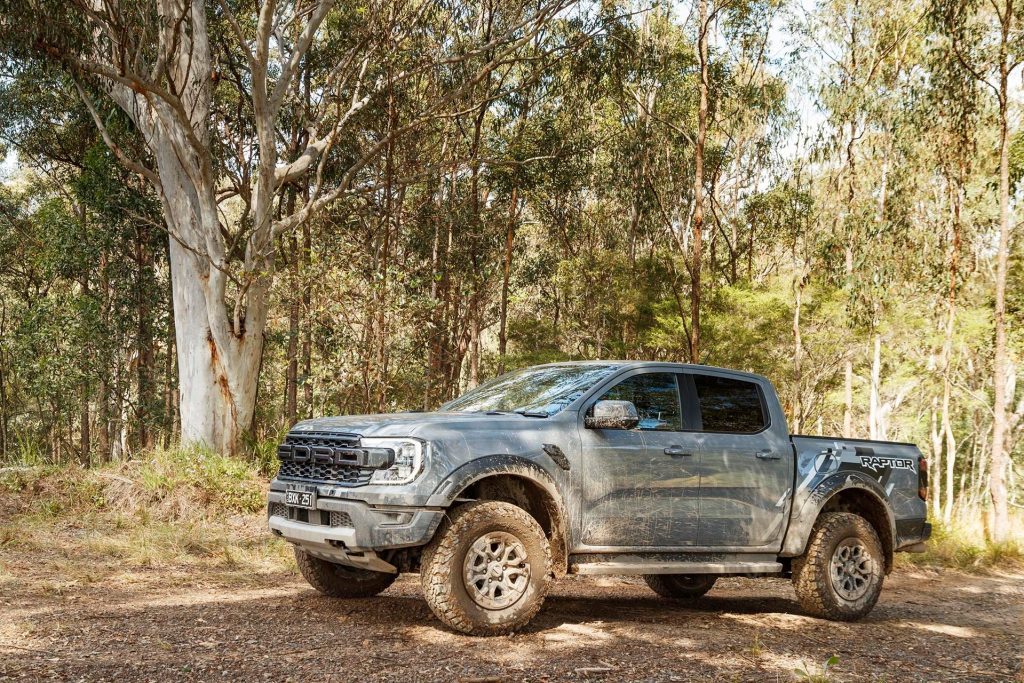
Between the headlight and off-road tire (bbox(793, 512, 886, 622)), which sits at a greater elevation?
the headlight

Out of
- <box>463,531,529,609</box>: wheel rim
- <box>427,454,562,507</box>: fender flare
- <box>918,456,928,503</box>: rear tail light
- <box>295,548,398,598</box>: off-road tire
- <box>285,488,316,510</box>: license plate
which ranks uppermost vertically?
<box>427,454,562,507</box>: fender flare

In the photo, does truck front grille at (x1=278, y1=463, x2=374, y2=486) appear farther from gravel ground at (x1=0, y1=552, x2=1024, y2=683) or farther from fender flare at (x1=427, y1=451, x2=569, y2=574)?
gravel ground at (x1=0, y1=552, x2=1024, y2=683)

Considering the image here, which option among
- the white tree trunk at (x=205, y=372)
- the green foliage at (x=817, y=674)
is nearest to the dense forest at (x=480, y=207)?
the white tree trunk at (x=205, y=372)

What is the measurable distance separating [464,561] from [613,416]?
4.44 ft

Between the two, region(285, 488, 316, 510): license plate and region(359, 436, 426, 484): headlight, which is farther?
region(285, 488, 316, 510): license plate

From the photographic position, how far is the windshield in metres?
6.71

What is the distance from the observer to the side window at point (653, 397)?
6.84m

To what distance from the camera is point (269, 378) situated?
3500 cm

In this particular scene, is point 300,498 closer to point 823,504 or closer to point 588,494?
point 588,494

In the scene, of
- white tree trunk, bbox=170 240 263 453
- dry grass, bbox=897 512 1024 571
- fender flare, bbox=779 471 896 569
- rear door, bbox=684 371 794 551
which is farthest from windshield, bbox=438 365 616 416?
white tree trunk, bbox=170 240 263 453

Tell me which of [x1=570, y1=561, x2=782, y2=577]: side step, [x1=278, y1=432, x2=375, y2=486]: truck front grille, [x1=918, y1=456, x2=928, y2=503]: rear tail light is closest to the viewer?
[x1=278, y1=432, x2=375, y2=486]: truck front grille

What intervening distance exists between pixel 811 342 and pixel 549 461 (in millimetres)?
26076

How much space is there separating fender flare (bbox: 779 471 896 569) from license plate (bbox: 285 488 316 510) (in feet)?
12.1

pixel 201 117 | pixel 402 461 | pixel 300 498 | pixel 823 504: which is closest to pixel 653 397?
pixel 823 504
